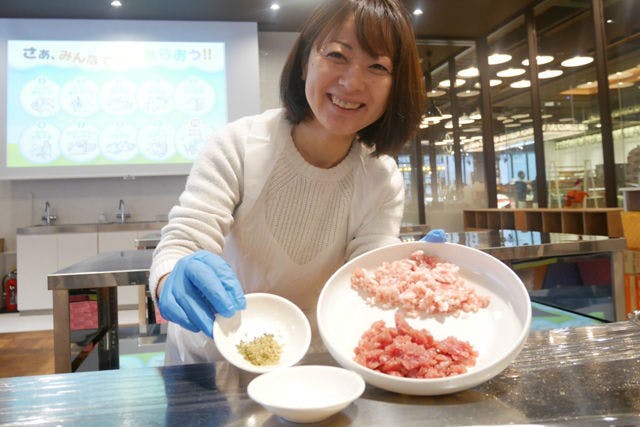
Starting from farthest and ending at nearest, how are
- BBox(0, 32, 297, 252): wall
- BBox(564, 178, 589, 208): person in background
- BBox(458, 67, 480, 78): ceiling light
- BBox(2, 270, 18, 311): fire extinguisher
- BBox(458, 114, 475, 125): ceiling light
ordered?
BBox(458, 114, 475, 125): ceiling light < BBox(458, 67, 480, 78): ceiling light < BBox(564, 178, 589, 208): person in background < BBox(0, 32, 297, 252): wall < BBox(2, 270, 18, 311): fire extinguisher

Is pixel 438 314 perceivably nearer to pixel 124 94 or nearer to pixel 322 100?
pixel 322 100

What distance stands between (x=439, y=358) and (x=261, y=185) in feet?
2.14

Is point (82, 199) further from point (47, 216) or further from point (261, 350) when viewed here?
point (261, 350)

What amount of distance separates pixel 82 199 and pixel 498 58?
5468 mm

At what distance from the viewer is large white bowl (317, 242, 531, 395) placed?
662 mm

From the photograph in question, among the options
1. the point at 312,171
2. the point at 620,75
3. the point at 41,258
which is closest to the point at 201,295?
the point at 312,171

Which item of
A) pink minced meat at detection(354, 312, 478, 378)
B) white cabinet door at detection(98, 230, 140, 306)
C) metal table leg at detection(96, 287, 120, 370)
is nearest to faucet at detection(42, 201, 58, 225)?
white cabinet door at detection(98, 230, 140, 306)

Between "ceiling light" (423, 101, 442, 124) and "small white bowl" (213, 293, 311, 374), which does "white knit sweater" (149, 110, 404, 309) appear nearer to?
"small white bowl" (213, 293, 311, 374)

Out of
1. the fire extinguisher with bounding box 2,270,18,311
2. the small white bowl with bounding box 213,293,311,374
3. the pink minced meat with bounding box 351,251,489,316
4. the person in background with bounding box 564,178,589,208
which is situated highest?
the person in background with bounding box 564,178,589,208

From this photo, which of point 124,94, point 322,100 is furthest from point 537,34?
point 322,100

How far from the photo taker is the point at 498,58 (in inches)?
246

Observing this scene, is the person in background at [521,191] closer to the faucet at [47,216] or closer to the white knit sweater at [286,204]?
the white knit sweater at [286,204]

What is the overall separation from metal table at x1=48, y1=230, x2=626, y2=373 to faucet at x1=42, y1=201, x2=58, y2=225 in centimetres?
319

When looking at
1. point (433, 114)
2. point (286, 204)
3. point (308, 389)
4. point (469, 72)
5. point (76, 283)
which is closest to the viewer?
point (308, 389)
